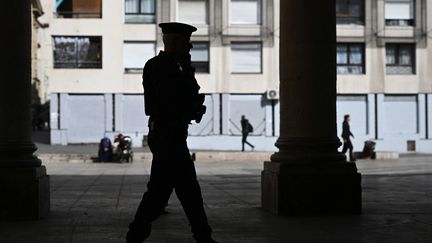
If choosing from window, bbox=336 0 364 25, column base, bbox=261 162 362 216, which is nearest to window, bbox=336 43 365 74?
window, bbox=336 0 364 25

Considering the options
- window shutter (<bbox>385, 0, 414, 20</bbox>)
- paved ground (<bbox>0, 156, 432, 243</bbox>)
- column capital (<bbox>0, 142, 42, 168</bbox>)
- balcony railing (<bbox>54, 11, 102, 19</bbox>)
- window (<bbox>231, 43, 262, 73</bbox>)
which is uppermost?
window shutter (<bbox>385, 0, 414, 20</bbox>)

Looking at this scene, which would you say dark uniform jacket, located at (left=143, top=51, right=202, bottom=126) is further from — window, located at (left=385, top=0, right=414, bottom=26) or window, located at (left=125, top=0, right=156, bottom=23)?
window, located at (left=385, top=0, right=414, bottom=26)

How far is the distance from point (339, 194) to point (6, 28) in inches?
172

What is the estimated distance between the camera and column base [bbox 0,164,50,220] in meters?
7.63

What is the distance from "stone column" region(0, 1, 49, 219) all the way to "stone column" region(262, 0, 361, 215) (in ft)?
9.22

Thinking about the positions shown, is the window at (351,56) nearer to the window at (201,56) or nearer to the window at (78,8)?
the window at (201,56)

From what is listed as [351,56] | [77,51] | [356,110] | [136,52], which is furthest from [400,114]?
[77,51]

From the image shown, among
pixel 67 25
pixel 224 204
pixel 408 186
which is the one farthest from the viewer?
pixel 67 25

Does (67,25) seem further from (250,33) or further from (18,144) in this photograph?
(18,144)

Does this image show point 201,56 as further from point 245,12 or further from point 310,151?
point 310,151

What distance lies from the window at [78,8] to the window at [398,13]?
17.4m

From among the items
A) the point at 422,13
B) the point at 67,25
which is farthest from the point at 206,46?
the point at 422,13

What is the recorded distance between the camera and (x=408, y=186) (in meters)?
12.6

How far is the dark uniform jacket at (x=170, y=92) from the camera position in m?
5.35
